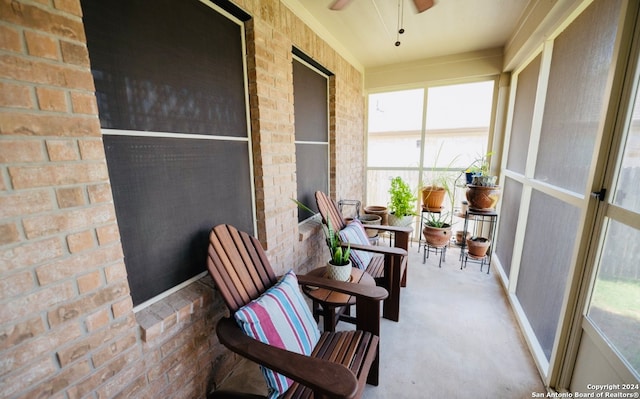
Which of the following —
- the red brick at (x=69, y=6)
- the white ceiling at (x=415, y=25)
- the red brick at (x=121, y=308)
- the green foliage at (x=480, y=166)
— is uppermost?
the white ceiling at (x=415, y=25)

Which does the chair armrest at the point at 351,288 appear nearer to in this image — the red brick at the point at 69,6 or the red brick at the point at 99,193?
the red brick at the point at 99,193

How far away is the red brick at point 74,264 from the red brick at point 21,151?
1.08ft

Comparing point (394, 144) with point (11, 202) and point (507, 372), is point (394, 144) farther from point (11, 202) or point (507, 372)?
point (11, 202)

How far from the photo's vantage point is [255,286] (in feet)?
4.71

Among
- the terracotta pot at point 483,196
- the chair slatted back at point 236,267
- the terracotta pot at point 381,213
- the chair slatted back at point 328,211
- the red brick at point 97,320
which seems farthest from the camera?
the terracotta pot at point 381,213

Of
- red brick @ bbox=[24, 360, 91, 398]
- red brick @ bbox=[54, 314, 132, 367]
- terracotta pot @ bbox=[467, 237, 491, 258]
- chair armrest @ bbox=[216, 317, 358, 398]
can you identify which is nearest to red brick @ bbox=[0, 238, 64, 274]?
red brick @ bbox=[54, 314, 132, 367]

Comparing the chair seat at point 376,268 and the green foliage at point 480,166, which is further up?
the green foliage at point 480,166

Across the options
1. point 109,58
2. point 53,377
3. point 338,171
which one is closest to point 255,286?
point 53,377

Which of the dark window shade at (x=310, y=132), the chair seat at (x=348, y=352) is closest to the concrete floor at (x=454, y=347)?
the chair seat at (x=348, y=352)

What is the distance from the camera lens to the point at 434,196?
3074mm

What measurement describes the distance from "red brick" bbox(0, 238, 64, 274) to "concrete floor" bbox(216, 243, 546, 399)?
49.1 inches

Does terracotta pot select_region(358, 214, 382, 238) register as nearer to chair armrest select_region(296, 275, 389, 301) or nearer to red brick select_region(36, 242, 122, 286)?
chair armrest select_region(296, 275, 389, 301)

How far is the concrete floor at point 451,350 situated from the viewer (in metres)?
1.48

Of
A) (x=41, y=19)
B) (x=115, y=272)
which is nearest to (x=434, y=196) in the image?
(x=115, y=272)
